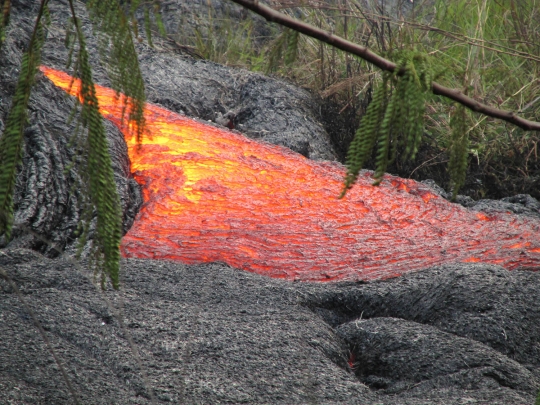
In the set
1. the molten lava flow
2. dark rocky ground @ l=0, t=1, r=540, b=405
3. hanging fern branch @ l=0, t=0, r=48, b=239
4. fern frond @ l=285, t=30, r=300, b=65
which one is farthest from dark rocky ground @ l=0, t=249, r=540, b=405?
fern frond @ l=285, t=30, r=300, b=65

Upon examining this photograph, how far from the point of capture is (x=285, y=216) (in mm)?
3514

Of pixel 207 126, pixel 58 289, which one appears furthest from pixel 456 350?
pixel 207 126

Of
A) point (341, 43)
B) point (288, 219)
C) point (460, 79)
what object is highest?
point (341, 43)

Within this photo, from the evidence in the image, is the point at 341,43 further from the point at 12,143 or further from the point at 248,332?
the point at 248,332

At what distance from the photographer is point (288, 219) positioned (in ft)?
11.5

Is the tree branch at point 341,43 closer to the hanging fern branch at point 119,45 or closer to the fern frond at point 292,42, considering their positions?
the fern frond at point 292,42

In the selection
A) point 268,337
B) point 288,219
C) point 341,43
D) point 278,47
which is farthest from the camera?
point 288,219

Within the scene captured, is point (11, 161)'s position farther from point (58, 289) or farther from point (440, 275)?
point (440, 275)

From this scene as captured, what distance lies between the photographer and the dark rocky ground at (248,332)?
179 centimetres

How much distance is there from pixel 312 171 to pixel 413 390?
224 centimetres

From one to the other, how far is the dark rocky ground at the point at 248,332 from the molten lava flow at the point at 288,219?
0.34 metres

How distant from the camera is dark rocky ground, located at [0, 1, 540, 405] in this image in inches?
70.5

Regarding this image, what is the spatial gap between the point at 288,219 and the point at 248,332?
142 cm

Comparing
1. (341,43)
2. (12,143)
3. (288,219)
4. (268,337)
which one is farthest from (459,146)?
(288,219)
